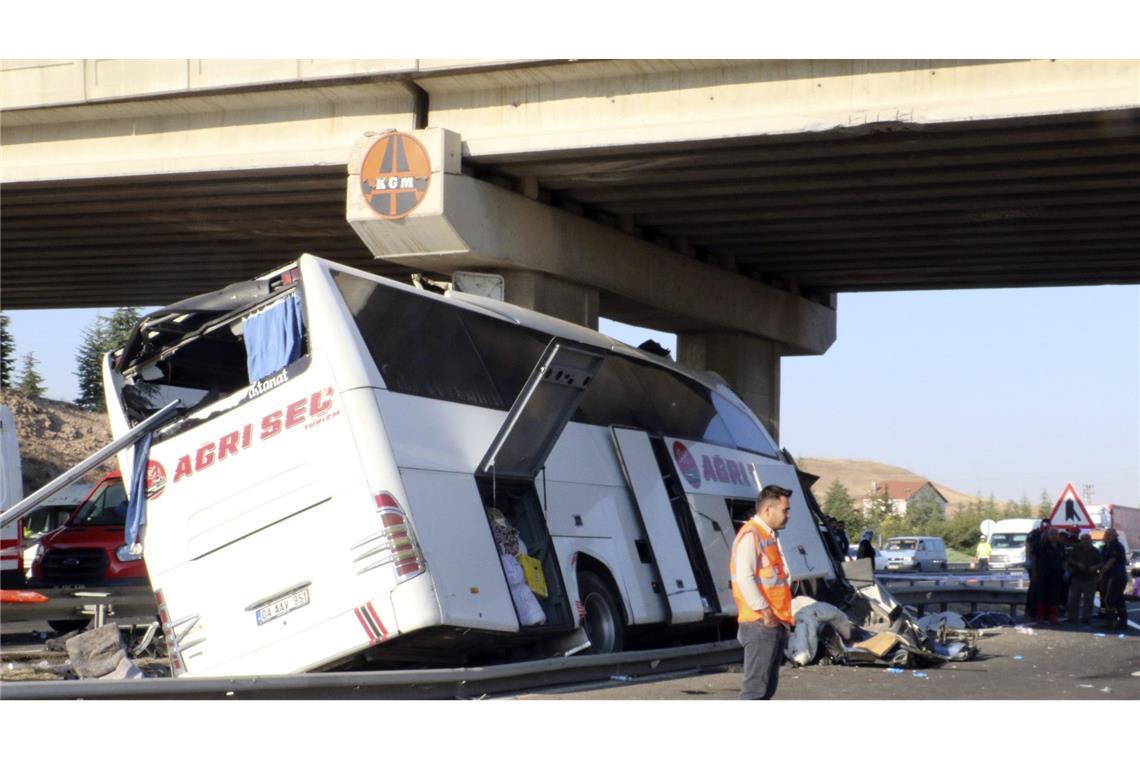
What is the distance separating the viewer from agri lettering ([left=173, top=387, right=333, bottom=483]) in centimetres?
1167

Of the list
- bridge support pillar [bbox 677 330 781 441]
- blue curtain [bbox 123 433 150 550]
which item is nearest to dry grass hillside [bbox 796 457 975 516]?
bridge support pillar [bbox 677 330 781 441]

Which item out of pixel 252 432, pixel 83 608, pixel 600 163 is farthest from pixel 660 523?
pixel 600 163

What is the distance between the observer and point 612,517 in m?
15.3

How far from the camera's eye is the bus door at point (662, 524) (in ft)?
52.0

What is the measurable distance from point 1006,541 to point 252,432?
169 ft

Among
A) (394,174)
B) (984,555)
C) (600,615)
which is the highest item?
(394,174)

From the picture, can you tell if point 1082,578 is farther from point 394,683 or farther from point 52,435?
point 52,435

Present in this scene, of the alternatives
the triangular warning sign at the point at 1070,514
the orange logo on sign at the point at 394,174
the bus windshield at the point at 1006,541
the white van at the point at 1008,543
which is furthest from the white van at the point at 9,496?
the bus windshield at the point at 1006,541

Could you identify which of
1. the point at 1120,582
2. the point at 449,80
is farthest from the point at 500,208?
the point at 1120,582

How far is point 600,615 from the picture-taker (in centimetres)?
1466

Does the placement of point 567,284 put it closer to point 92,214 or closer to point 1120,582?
point 92,214

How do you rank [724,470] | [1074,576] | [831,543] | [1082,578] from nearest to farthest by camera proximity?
[724,470] < [831,543] < [1082,578] < [1074,576]

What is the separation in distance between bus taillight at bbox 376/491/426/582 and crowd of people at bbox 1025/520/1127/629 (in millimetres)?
15916

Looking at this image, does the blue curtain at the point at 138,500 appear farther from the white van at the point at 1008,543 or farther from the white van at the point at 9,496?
the white van at the point at 1008,543
